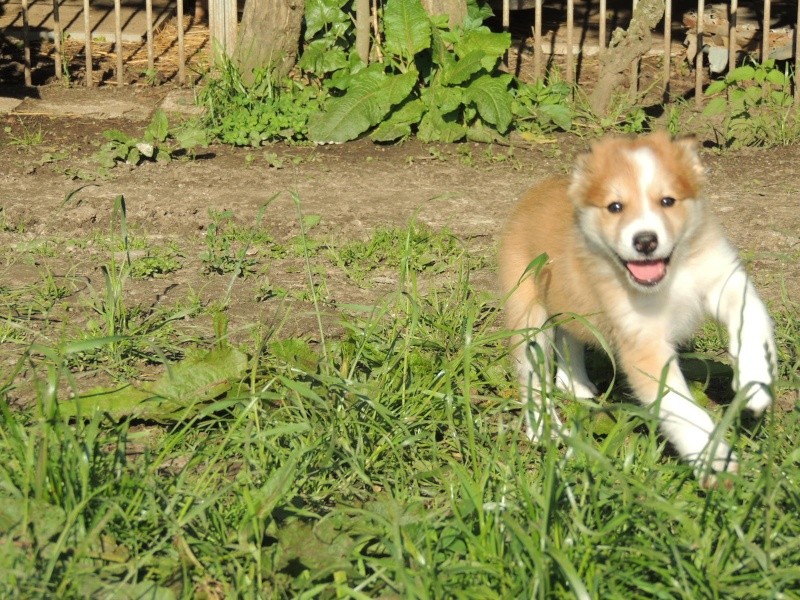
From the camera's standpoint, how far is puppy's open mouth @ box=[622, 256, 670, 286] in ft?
12.0

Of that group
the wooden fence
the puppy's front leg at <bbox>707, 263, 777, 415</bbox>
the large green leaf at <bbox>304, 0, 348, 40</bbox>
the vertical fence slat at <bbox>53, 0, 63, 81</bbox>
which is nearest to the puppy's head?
the puppy's front leg at <bbox>707, 263, 777, 415</bbox>

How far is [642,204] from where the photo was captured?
368 cm

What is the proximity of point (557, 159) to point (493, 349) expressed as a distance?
3.25m

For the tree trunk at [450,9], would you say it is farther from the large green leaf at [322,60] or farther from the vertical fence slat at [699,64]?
the vertical fence slat at [699,64]

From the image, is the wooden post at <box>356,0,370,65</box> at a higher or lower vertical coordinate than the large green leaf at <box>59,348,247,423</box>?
higher

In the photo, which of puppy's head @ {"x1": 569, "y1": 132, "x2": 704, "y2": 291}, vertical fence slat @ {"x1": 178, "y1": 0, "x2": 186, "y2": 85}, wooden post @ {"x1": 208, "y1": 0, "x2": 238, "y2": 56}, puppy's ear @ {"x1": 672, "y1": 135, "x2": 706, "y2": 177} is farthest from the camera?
vertical fence slat @ {"x1": 178, "y1": 0, "x2": 186, "y2": 85}

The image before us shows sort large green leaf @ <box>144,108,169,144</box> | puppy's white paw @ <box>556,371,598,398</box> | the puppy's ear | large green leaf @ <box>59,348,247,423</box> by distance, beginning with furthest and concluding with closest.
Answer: large green leaf @ <box>144,108,169,144</box> → puppy's white paw @ <box>556,371,598,398</box> → the puppy's ear → large green leaf @ <box>59,348,247,423</box>

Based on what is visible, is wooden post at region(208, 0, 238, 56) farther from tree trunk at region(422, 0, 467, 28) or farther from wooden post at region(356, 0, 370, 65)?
tree trunk at region(422, 0, 467, 28)

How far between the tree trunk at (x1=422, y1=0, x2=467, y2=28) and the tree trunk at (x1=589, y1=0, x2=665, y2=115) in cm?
103

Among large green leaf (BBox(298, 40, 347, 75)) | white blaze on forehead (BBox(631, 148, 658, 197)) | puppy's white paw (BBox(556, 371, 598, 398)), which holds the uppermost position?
white blaze on forehead (BBox(631, 148, 658, 197))

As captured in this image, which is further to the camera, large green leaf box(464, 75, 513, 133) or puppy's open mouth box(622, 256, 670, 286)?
large green leaf box(464, 75, 513, 133)

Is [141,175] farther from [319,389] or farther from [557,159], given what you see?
[319,389]

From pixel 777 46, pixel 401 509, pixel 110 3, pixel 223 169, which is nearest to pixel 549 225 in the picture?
pixel 401 509

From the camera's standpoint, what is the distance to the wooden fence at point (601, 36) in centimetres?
830
